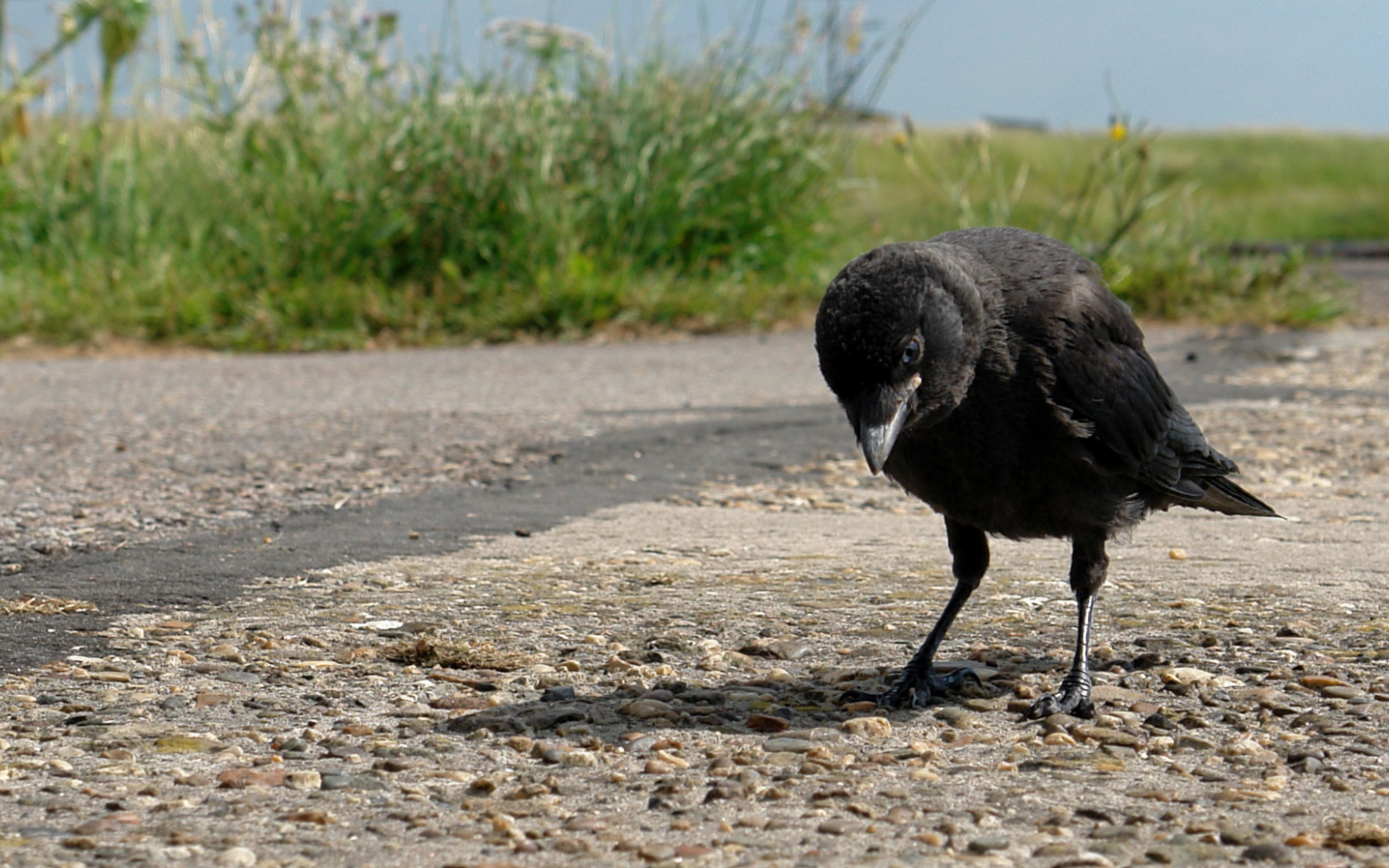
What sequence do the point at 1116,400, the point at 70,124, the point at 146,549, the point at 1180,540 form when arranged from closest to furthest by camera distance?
the point at 1116,400, the point at 146,549, the point at 1180,540, the point at 70,124

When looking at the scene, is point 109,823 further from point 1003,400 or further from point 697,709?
point 1003,400

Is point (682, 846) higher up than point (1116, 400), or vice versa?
point (1116, 400)

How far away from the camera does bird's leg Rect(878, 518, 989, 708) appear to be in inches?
115

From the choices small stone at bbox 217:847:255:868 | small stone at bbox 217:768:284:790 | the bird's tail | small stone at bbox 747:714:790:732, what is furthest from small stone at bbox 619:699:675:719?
the bird's tail

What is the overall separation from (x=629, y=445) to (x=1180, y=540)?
85.2 inches

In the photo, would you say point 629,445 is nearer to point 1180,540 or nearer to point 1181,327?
point 1180,540

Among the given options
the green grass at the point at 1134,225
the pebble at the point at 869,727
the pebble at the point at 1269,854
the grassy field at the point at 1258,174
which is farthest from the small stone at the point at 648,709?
the grassy field at the point at 1258,174

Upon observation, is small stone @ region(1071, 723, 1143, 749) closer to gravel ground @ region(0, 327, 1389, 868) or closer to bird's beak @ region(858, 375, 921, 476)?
gravel ground @ region(0, 327, 1389, 868)

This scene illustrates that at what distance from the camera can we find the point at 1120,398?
9.86 feet

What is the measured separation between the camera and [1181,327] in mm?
9266

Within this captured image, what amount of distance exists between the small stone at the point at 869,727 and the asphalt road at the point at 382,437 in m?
1.63

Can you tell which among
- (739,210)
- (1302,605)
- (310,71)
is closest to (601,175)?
(739,210)

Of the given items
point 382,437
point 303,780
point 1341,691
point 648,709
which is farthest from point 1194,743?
point 382,437

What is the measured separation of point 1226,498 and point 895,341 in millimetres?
1267
